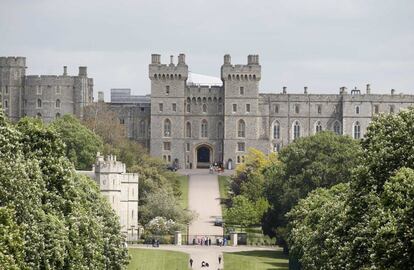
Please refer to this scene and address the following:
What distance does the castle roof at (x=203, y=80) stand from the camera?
12700 centimetres

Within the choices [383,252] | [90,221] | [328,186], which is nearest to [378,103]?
[328,186]

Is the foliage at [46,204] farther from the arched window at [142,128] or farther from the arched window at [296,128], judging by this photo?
the arched window at [296,128]

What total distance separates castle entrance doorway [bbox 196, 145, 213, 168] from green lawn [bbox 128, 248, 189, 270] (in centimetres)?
4640

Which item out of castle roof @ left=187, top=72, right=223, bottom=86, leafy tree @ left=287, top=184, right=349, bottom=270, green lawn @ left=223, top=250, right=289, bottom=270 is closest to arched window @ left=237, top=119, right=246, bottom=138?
castle roof @ left=187, top=72, right=223, bottom=86

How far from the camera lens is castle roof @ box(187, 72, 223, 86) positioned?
127 meters

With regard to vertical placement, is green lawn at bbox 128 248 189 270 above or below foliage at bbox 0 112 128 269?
below

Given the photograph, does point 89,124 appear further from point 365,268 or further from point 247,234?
point 365,268

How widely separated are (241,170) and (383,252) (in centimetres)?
6474

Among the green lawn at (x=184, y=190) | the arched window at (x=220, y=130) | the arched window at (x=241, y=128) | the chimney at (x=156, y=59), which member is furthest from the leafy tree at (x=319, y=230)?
the chimney at (x=156, y=59)

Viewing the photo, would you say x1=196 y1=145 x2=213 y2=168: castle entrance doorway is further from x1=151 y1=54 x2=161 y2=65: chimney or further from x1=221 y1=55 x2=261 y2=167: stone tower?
x1=151 y1=54 x2=161 y2=65: chimney

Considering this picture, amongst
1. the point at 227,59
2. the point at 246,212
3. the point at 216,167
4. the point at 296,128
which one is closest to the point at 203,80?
the point at 227,59

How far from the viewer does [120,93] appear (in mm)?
124812

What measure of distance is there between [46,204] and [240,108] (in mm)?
78661

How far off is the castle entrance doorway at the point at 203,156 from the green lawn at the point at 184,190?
32.7 ft
